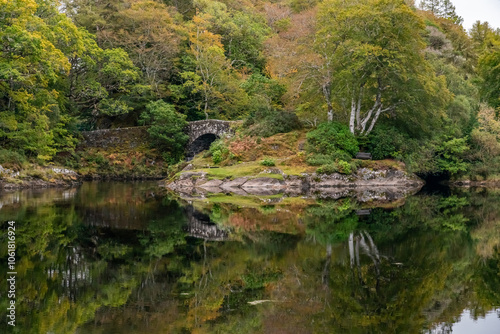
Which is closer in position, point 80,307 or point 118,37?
point 80,307

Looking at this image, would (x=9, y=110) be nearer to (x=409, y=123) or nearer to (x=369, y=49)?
(x=369, y=49)

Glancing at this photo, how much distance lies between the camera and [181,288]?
23.8ft

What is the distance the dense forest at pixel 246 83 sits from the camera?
2958cm

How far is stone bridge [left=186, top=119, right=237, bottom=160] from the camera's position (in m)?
37.8

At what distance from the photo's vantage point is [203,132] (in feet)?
130

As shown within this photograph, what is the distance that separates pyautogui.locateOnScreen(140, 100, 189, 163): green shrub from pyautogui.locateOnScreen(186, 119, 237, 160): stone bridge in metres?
0.60

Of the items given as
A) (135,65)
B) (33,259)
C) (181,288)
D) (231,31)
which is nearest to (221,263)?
(181,288)

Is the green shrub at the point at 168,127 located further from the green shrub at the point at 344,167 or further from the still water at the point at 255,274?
the still water at the point at 255,274

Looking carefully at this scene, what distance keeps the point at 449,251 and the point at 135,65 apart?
3901 centimetres

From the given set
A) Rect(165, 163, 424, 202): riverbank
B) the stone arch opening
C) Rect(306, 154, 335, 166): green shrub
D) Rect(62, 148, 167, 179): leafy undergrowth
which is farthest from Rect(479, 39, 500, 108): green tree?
Rect(62, 148, 167, 179): leafy undergrowth

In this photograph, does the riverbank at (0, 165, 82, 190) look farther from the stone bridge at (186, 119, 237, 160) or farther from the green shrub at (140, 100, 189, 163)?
the stone bridge at (186, 119, 237, 160)

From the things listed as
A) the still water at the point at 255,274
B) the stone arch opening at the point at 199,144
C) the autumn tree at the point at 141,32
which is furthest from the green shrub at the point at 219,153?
the still water at the point at 255,274

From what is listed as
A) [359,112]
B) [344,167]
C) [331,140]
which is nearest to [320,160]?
[344,167]

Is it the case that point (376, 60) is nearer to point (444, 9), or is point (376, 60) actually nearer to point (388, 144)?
point (388, 144)
